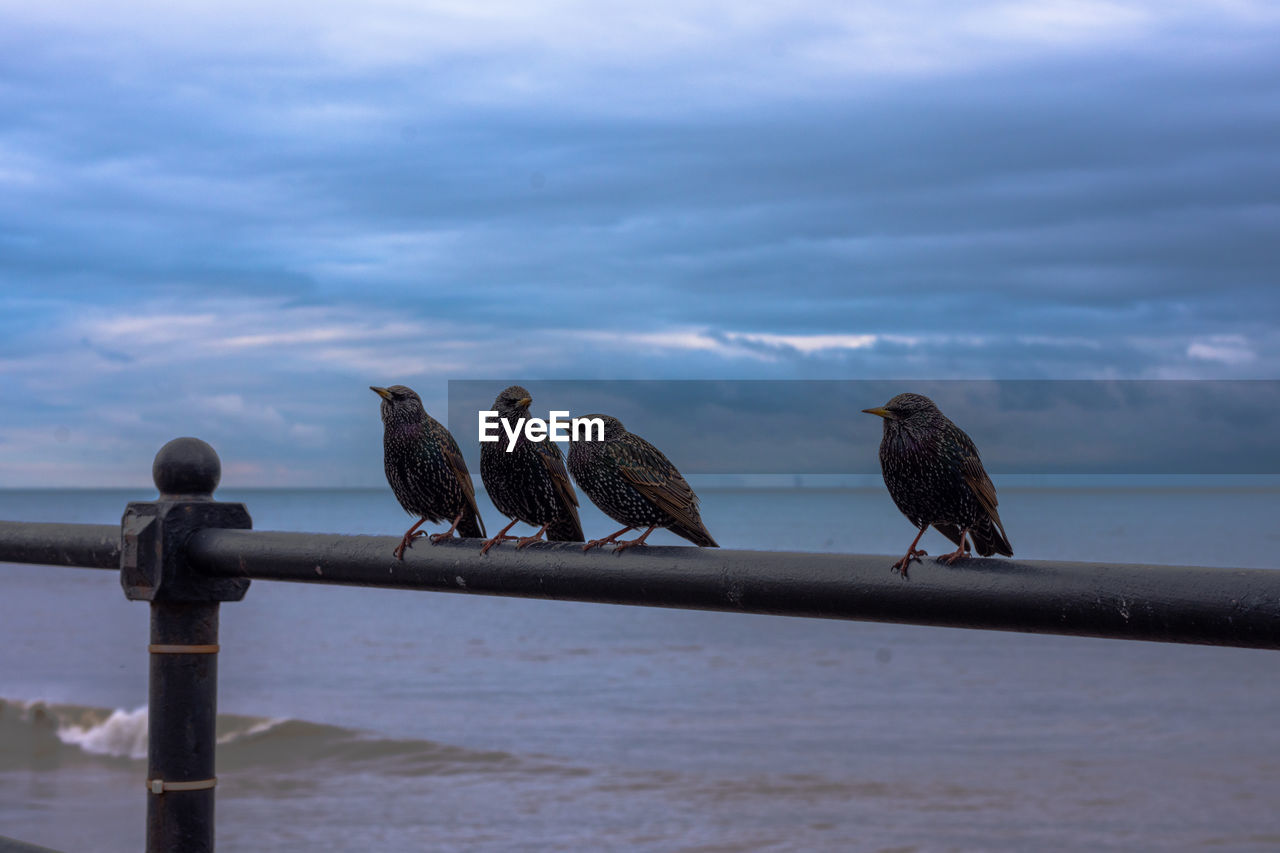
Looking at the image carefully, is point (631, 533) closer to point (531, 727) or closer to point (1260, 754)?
point (531, 727)

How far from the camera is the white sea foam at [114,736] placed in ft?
41.6

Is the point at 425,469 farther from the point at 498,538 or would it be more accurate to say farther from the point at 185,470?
the point at 185,470

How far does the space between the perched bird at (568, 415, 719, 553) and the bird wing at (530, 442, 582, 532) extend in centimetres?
A: 4

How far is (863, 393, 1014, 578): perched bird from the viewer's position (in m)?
1.75

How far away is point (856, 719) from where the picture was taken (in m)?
15.6

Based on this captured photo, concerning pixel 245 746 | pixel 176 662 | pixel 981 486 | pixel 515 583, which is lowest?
pixel 245 746

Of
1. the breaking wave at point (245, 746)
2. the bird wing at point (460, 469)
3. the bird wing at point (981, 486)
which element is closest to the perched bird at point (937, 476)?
the bird wing at point (981, 486)

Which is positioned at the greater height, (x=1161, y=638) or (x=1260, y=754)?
(x=1161, y=638)

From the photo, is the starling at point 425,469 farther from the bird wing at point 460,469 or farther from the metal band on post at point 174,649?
the metal band on post at point 174,649

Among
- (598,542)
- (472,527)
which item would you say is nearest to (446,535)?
(472,527)

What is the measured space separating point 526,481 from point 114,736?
1293 centimetres

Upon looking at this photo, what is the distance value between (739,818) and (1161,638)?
31.5 feet

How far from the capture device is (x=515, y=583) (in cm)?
185

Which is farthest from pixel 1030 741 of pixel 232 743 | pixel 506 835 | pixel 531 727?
pixel 232 743
